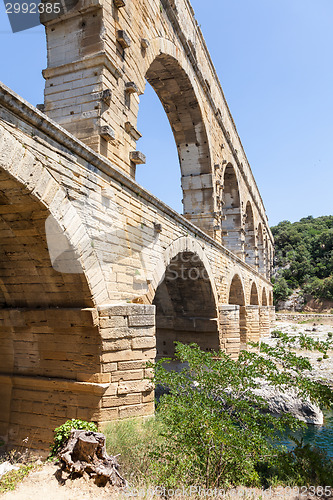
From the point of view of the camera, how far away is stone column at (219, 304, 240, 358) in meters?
11.3

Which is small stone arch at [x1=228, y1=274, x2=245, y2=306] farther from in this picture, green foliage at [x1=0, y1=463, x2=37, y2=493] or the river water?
green foliage at [x1=0, y1=463, x2=37, y2=493]

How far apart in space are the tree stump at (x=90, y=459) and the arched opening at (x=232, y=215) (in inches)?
607

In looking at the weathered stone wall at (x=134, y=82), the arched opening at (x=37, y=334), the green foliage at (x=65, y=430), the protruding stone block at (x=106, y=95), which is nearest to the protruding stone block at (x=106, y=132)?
the weathered stone wall at (x=134, y=82)

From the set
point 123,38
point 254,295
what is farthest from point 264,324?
point 123,38

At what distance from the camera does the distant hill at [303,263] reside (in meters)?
45.1

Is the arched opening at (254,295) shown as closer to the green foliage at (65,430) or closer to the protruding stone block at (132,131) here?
the protruding stone block at (132,131)

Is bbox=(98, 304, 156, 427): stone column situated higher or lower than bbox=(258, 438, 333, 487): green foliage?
higher

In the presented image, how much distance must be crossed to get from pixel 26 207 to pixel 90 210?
2.98ft

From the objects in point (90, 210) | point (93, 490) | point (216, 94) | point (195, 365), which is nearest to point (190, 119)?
point (216, 94)

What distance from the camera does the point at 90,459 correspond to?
138 inches

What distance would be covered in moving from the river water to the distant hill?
36.3 meters

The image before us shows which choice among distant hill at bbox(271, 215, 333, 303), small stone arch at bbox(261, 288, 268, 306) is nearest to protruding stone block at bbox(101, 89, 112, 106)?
small stone arch at bbox(261, 288, 268, 306)

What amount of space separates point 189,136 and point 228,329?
7.63 m

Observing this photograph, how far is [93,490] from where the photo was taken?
3305mm
